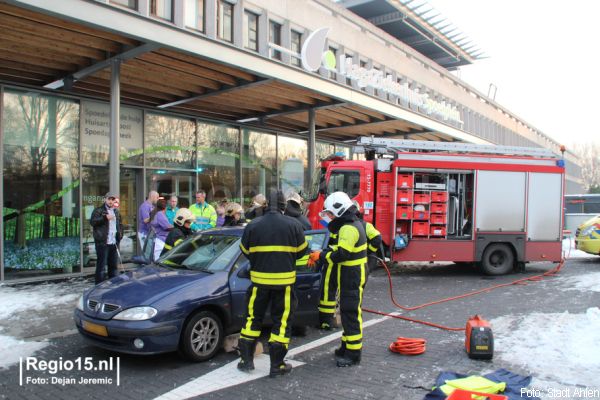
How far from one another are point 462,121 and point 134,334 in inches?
831

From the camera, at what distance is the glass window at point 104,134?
11.4 metres

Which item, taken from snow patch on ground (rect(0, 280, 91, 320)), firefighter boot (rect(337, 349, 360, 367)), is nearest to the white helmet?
firefighter boot (rect(337, 349, 360, 367))

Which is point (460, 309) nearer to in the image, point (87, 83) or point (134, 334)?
point (134, 334)

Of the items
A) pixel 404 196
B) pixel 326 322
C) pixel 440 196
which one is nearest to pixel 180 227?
pixel 326 322

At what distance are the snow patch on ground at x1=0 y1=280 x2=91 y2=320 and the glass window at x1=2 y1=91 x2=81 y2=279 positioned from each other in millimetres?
890

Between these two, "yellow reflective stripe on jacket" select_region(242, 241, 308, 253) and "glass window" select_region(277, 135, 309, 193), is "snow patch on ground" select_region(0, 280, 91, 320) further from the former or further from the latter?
"glass window" select_region(277, 135, 309, 193)

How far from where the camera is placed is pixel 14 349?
574 cm

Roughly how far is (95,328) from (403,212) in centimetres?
763

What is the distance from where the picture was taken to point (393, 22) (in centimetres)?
3234

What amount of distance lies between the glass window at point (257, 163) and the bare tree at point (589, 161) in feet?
220

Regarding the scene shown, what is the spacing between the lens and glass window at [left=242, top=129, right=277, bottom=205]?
15859 millimetres

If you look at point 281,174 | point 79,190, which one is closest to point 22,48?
point 79,190

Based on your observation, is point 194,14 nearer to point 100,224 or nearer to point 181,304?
point 100,224

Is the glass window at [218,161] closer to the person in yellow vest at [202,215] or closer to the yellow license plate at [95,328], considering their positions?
the person in yellow vest at [202,215]
